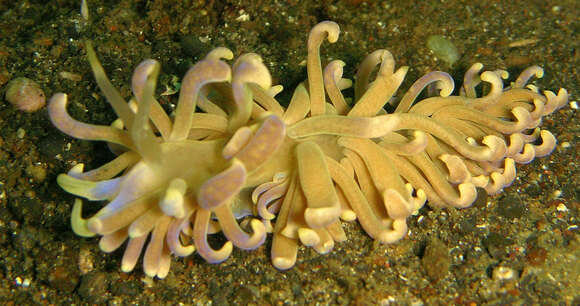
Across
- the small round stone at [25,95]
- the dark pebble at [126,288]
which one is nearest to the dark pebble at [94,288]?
the dark pebble at [126,288]

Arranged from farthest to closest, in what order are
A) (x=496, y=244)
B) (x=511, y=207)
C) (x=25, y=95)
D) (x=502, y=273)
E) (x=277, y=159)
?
(x=25, y=95) < (x=511, y=207) < (x=496, y=244) < (x=502, y=273) < (x=277, y=159)

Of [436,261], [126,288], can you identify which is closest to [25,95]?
[126,288]

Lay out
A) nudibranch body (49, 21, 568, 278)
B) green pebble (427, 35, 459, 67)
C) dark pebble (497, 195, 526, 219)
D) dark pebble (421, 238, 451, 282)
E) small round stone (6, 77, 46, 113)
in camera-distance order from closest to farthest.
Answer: nudibranch body (49, 21, 568, 278) → dark pebble (421, 238, 451, 282) → dark pebble (497, 195, 526, 219) → small round stone (6, 77, 46, 113) → green pebble (427, 35, 459, 67)

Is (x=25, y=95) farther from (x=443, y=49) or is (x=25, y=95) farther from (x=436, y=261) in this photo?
(x=443, y=49)

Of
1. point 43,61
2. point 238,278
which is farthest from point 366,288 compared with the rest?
point 43,61

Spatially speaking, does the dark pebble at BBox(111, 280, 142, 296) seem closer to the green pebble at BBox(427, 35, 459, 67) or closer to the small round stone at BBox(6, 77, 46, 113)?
the small round stone at BBox(6, 77, 46, 113)

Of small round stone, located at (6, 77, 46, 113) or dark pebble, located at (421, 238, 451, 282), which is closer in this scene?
dark pebble, located at (421, 238, 451, 282)

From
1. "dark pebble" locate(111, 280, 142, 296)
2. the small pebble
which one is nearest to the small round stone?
"dark pebble" locate(111, 280, 142, 296)
